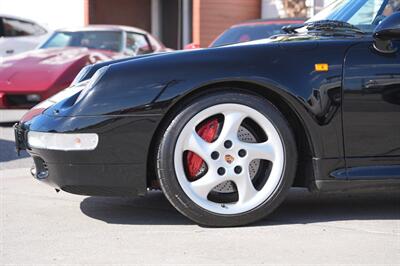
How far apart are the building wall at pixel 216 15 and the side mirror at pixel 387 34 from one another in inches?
493

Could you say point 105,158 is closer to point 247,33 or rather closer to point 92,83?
point 92,83

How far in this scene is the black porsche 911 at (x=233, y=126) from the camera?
4.06 metres

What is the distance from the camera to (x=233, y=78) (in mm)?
4105

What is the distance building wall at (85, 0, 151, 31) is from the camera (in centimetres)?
1877

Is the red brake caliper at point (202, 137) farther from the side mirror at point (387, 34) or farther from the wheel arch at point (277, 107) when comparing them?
the side mirror at point (387, 34)

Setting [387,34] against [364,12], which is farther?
[364,12]

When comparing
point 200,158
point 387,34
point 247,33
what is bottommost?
point 200,158

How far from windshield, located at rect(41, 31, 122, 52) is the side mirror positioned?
A: 6.53 meters

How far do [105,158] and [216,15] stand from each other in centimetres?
1348

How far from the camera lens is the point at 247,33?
28.1 ft

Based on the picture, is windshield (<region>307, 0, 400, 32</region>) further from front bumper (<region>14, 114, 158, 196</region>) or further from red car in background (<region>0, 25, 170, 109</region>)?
red car in background (<region>0, 25, 170, 109</region>)

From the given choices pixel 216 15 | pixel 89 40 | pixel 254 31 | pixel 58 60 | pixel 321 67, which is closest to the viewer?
pixel 321 67

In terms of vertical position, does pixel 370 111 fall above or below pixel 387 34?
below

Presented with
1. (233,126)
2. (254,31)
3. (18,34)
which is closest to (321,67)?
(233,126)
